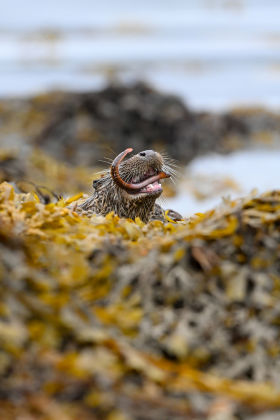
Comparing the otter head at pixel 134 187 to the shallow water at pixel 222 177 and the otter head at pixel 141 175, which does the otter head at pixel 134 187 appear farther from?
the shallow water at pixel 222 177

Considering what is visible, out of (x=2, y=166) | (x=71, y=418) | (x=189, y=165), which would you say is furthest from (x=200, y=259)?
(x=189, y=165)

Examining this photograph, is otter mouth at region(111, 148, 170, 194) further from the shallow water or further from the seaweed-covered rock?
the shallow water

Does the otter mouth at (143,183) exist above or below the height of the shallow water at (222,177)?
below

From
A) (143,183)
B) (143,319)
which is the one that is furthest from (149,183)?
(143,319)

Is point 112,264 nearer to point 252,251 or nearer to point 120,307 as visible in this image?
point 120,307

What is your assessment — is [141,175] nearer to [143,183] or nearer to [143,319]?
[143,183]

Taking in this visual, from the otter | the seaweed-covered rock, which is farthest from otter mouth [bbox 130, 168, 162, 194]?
the seaweed-covered rock

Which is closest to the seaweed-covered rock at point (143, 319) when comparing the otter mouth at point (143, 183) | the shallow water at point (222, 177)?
the otter mouth at point (143, 183)
